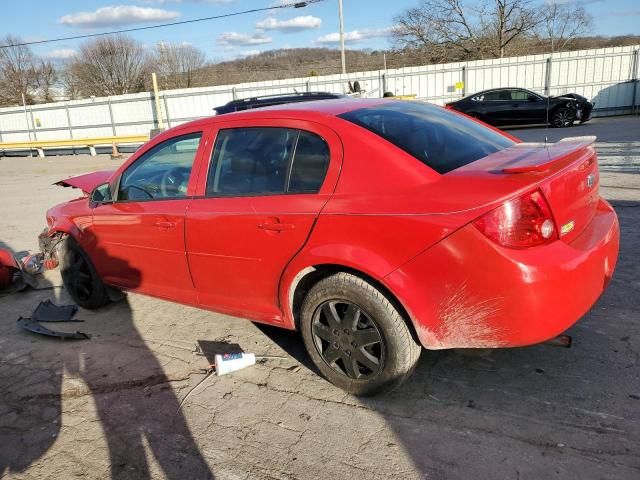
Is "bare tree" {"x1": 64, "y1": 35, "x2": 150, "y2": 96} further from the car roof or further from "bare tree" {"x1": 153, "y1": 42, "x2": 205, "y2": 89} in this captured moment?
the car roof

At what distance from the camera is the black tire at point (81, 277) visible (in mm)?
4605

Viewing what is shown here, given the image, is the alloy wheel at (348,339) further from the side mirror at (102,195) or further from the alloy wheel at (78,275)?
the alloy wheel at (78,275)

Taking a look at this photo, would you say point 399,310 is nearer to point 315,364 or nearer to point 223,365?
point 315,364

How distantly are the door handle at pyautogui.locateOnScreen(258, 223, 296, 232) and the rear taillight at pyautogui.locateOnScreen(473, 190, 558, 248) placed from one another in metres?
1.07

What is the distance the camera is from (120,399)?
128 inches

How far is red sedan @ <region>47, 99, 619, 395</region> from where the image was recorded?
2449 mm

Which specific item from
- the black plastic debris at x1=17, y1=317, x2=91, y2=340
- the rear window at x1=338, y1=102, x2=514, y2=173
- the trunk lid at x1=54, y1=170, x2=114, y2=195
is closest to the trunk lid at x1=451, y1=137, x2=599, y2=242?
the rear window at x1=338, y1=102, x2=514, y2=173

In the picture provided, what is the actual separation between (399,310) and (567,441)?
1.01m

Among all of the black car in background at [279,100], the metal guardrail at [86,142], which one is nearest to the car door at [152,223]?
the black car in background at [279,100]

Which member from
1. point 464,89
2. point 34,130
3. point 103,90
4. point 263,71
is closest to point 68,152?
point 34,130

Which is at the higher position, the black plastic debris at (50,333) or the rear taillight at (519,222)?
the rear taillight at (519,222)

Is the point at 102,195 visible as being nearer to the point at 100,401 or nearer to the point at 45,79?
the point at 100,401

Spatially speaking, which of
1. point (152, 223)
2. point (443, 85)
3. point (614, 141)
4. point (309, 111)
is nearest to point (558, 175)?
point (309, 111)

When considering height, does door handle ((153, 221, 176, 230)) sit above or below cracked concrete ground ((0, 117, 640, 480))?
above
